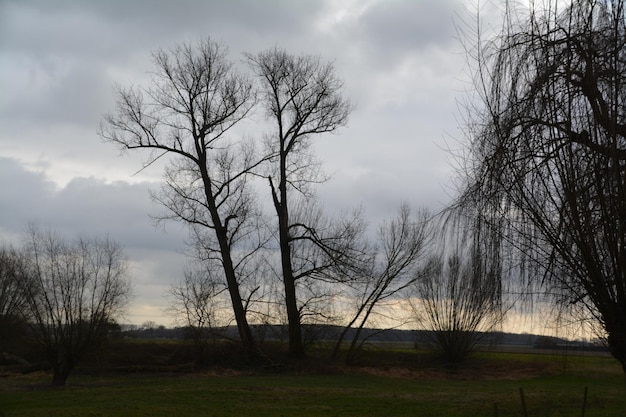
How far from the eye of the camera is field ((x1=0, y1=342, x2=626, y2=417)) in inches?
611

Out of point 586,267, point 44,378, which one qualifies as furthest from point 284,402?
point 44,378

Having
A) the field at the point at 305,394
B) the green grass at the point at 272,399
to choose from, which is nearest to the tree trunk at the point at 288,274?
the field at the point at 305,394

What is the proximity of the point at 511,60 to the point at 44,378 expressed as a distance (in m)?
28.3

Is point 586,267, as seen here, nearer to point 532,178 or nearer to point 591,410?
point 532,178

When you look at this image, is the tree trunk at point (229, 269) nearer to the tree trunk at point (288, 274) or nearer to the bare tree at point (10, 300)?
the tree trunk at point (288, 274)

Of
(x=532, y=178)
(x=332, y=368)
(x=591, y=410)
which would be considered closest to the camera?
(x=532, y=178)

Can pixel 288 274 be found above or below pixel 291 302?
above

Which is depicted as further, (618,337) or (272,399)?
(272,399)

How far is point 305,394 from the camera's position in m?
20.2

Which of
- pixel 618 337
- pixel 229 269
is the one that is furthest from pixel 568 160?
pixel 229 269

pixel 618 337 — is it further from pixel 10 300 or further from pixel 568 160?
pixel 10 300

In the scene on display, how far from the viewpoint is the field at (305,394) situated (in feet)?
50.9

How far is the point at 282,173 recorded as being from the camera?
32969 millimetres

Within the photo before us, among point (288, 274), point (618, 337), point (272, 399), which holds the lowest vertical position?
point (272, 399)
